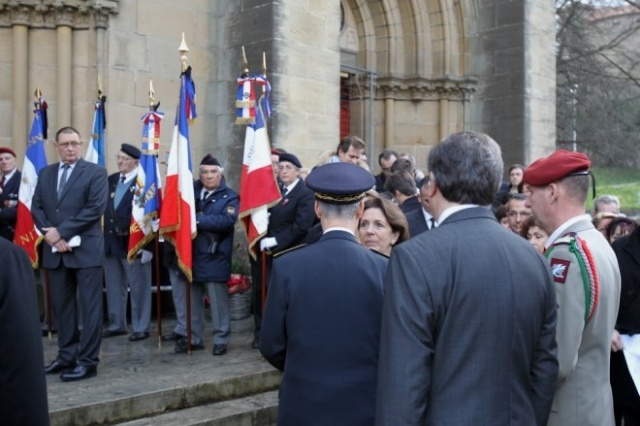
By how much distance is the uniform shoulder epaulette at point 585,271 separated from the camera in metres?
2.88

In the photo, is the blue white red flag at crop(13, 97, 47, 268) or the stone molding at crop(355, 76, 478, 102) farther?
the stone molding at crop(355, 76, 478, 102)

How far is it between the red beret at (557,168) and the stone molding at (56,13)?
23.4 ft

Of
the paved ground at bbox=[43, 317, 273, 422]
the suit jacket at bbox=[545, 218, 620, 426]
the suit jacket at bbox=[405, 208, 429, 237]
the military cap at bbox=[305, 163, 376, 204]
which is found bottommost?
the paved ground at bbox=[43, 317, 273, 422]

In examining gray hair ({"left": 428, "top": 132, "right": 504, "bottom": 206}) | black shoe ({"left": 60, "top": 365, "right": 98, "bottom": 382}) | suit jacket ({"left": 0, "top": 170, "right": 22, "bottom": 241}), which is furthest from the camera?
Result: suit jacket ({"left": 0, "top": 170, "right": 22, "bottom": 241})

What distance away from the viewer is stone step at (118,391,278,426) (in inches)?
208

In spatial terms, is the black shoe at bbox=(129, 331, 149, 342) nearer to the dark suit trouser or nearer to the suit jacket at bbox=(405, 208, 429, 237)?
the dark suit trouser

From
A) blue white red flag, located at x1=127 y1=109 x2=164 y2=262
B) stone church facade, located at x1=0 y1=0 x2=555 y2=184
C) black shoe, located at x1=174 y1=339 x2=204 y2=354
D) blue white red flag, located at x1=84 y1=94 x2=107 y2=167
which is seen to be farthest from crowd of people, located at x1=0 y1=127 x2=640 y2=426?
stone church facade, located at x1=0 y1=0 x2=555 y2=184

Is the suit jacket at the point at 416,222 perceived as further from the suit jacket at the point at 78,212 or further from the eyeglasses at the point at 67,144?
the eyeglasses at the point at 67,144

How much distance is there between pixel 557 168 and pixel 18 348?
2106 mm

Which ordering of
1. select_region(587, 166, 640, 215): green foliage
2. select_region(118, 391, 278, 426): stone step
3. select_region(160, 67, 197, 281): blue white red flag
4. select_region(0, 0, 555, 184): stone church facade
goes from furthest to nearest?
select_region(587, 166, 640, 215): green foliage < select_region(0, 0, 555, 184): stone church facade < select_region(160, 67, 197, 281): blue white red flag < select_region(118, 391, 278, 426): stone step

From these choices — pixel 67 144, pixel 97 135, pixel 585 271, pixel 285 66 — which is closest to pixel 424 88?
pixel 285 66

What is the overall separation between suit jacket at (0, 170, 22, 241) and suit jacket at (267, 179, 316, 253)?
2.90 meters

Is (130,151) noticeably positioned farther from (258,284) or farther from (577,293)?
(577,293)

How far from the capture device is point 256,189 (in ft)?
23.0
